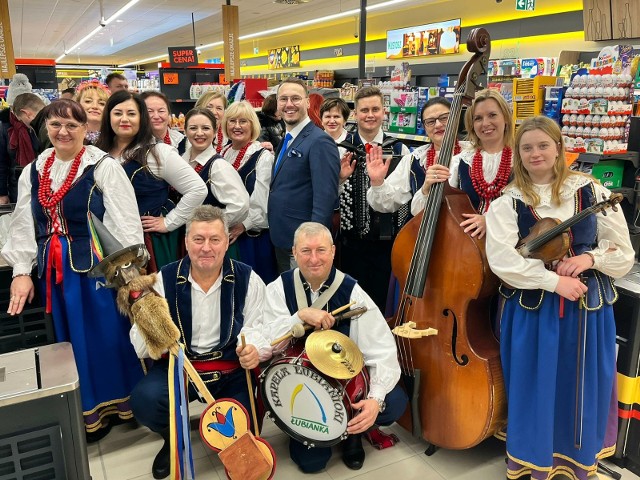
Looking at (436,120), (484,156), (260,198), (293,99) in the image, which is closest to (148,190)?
(260,198)

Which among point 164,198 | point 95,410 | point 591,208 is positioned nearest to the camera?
point 591,208

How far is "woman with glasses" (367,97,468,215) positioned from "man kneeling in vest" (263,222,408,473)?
0.64m

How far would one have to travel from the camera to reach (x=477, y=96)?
97.8 inches

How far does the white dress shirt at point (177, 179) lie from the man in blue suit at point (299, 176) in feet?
1.42

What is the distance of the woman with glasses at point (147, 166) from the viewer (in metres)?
2.75

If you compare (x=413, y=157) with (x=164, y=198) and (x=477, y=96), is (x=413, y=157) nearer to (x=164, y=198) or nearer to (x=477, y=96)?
(x=477, y=96)

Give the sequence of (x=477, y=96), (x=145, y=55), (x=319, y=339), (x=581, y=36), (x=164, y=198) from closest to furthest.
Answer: (x=319, y=339) < (x=477, y=96) < (x=164, y=198) < (x=581, y=36) < (x=145, y=55)

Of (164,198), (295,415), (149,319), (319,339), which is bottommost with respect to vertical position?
(295,415)

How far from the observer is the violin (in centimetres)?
199

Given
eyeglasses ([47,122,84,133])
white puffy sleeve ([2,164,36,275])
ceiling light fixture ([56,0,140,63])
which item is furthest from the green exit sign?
ceiling light fixture ([56,0,140,63])

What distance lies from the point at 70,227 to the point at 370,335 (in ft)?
4.64

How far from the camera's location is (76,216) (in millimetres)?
2479

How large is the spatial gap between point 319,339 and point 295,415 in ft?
1.15

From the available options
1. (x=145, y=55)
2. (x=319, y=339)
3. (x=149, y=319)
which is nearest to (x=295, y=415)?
(x=319, y=339)
